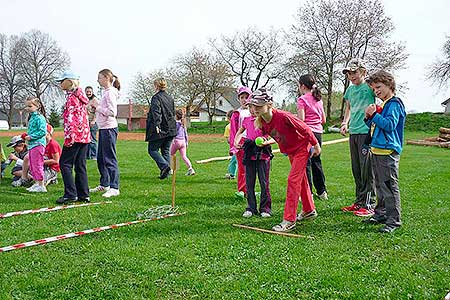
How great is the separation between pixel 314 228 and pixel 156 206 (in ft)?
8.36

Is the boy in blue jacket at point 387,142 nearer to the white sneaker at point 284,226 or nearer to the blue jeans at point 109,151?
the white sneaker at point 284,226

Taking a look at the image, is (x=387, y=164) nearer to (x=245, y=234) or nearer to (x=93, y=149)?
(x=245, y=234)

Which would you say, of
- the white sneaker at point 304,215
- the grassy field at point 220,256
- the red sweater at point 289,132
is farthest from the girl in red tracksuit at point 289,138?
the grassy field at point 220,256

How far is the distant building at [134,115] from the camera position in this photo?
Answer: 59884 mm

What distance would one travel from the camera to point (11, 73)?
6134 cm

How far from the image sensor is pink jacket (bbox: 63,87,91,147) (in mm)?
7258

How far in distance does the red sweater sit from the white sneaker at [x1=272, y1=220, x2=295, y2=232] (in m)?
0.90

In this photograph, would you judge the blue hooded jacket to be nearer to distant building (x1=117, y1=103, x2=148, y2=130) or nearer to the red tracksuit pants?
the red tracksuit pants

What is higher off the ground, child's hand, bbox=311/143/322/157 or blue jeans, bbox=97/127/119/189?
child's hand, bbox=311/143/322/157

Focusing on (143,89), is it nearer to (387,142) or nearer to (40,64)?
(40,64)

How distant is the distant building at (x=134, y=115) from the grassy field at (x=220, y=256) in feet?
158

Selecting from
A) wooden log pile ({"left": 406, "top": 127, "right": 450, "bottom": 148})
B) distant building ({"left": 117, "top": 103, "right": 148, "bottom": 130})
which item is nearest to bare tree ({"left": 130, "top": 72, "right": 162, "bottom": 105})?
distant building ({"left": 117, "top": 103, "right": 148, "bottom": 130})

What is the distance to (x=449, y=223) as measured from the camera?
5.76m

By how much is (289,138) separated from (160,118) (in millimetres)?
4846
